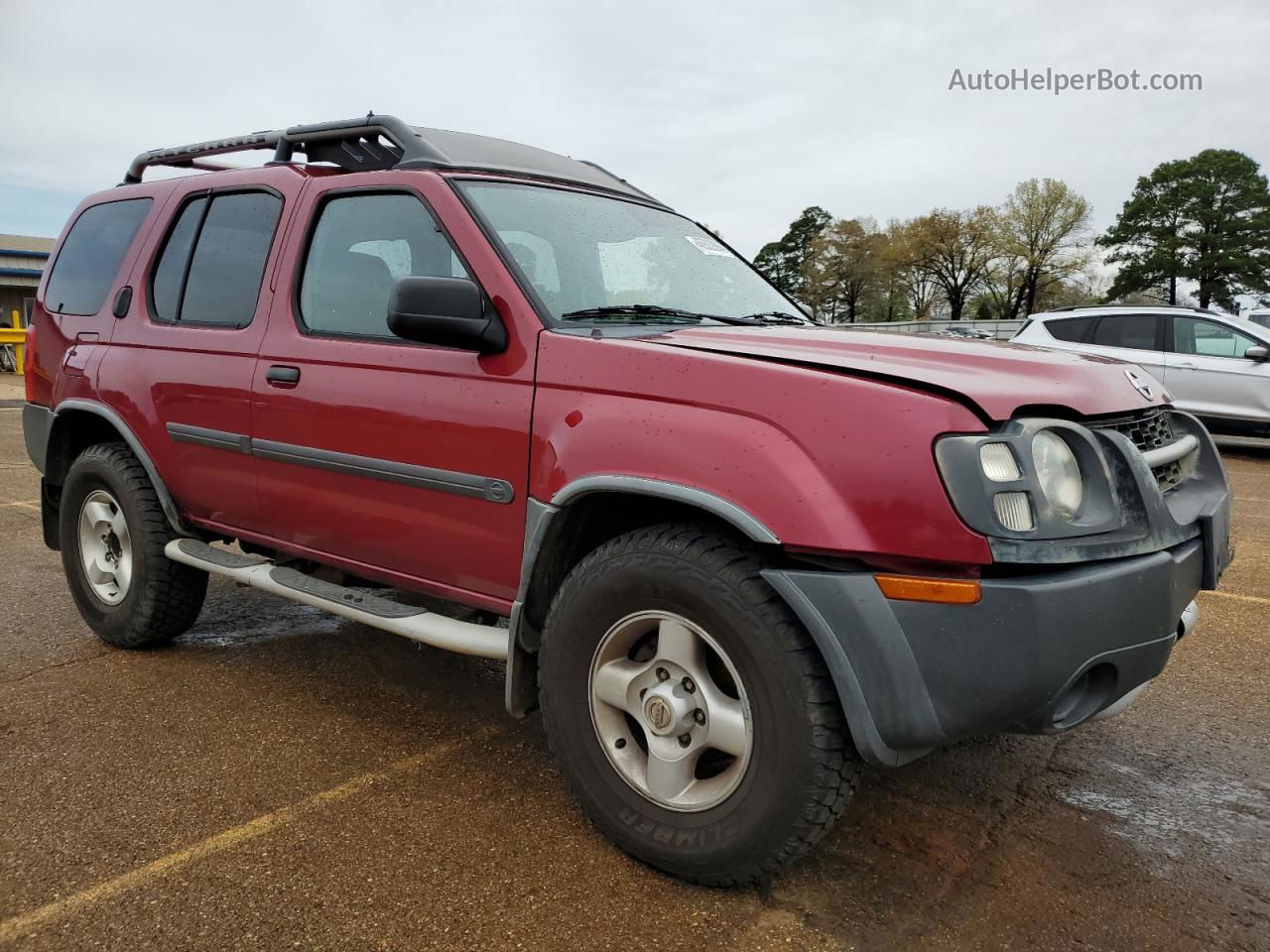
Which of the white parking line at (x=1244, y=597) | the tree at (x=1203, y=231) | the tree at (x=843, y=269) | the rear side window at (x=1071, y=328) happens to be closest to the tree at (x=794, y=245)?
the tree at (x=843, y=269)

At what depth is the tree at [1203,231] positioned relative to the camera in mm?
55156

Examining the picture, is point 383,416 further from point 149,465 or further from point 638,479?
point 149,465

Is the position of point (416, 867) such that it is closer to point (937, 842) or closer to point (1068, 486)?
point (937, 842)

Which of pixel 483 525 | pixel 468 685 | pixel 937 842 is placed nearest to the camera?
Result: pixel 937 842

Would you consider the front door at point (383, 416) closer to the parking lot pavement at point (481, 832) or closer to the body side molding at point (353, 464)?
the body side molding at point (353, 464)

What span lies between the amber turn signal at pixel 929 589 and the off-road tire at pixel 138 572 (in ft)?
9.97

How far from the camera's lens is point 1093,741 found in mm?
3150

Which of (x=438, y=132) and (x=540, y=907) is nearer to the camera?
(x=540, y=907)

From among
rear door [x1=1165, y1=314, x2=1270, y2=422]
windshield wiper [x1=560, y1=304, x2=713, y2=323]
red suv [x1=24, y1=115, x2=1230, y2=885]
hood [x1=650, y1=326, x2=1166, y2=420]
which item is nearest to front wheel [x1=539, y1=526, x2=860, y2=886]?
red suv [x1=24, y1=115, x2=1230, y2=885]

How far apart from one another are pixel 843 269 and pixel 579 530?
70462mm

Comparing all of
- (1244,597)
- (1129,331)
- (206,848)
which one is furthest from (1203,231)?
(206,848)

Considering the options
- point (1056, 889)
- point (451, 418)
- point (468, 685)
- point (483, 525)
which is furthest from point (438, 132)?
point (1056, 889)

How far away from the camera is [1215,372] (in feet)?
34.2

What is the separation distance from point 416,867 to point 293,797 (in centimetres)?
56
